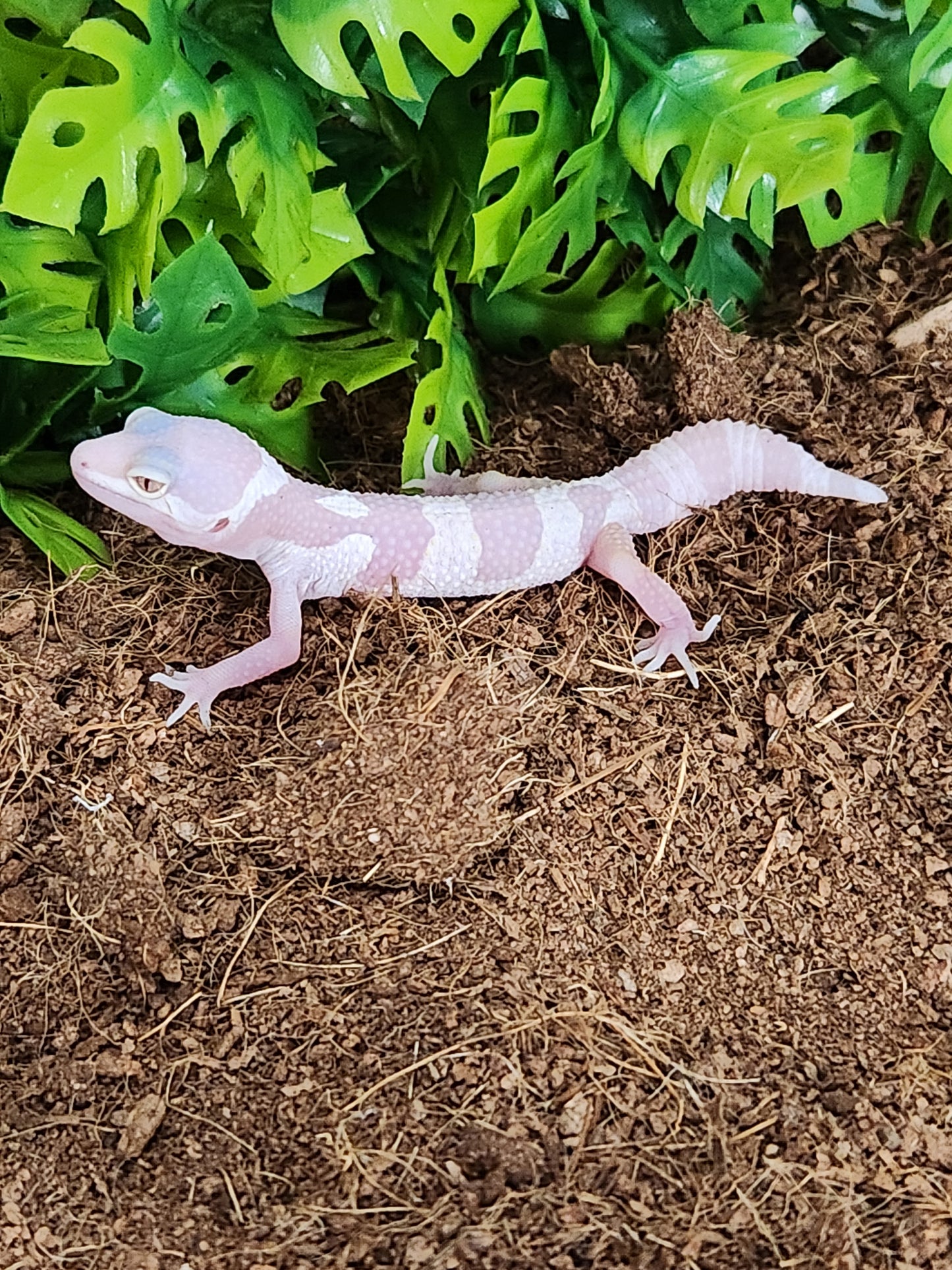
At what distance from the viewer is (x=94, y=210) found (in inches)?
80.0

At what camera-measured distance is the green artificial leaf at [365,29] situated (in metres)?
1.82

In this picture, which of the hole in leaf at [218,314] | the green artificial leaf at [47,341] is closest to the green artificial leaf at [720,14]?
the hole in leaf at [218,314]

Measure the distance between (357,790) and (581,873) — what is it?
43 centimetres

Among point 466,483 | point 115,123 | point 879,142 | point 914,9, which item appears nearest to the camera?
point 115,123

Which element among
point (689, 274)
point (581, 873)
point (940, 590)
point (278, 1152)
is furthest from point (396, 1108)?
point (689, 274)

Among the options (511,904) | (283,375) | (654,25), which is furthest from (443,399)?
(511,904)

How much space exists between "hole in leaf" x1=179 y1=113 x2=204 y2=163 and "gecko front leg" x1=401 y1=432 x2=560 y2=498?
0.76m

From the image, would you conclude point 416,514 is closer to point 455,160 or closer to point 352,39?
point 455,160

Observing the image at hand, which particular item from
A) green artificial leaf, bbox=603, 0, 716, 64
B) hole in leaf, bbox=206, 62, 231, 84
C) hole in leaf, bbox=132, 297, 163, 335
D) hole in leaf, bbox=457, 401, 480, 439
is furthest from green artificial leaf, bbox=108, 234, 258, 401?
green artificial leaf, bbox=603, 0, 716, 64

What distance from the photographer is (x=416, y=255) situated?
2471 mm

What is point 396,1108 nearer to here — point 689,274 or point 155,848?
point 155,848

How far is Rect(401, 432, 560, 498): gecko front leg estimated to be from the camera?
241 cm

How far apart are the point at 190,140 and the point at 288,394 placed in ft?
2.06

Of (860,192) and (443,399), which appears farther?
(860,192)
